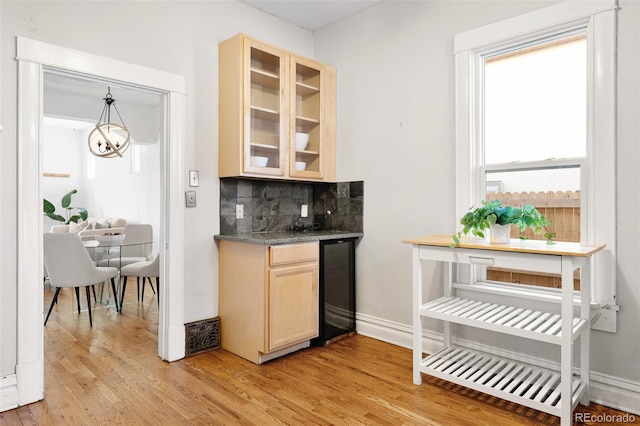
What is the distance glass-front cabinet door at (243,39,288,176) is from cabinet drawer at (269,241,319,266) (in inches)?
24.4

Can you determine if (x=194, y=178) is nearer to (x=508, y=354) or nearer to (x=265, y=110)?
(x=265, y=110)

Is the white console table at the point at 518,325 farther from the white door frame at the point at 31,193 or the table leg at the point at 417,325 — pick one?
the white door frame at the point at 31,193

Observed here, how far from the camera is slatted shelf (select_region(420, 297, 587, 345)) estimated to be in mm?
1995

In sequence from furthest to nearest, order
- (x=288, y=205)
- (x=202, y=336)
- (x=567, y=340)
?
(x=288, y=205)
(x=202, y=336)
(x=567, y=340)

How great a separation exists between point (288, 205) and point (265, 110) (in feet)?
2.98

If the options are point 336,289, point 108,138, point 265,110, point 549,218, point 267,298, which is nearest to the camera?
point 549,218

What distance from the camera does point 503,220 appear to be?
2191 millimetres

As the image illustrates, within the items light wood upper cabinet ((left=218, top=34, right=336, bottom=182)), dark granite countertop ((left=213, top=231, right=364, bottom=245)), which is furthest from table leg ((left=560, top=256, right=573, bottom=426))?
light wood upper cabinet ((left=218, top=34, right=336, bottom=182))

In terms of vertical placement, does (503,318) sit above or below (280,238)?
below

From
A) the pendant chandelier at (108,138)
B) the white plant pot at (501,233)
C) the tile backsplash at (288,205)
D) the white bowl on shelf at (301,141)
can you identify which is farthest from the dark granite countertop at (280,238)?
the pendant chandelier at (108,138)

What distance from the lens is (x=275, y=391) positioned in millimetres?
2340

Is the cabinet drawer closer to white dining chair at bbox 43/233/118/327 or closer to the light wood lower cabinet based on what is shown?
the light wood lower cabinet

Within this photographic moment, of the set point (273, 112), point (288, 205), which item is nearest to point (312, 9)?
point (273, 112)

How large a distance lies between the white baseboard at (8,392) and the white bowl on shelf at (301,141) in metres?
2.37
